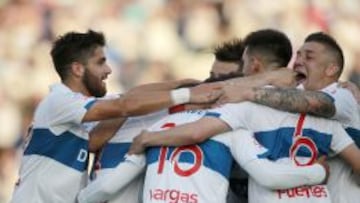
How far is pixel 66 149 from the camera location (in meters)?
6.14

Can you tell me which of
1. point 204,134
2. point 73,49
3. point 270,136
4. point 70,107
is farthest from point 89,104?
point 270,136

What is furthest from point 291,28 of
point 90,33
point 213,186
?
point 213,186

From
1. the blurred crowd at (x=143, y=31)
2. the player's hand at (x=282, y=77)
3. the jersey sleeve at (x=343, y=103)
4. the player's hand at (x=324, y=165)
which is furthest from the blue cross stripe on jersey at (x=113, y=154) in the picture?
the blurred crowd at (x=143, y=31)

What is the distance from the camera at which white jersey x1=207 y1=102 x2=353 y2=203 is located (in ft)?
18.5

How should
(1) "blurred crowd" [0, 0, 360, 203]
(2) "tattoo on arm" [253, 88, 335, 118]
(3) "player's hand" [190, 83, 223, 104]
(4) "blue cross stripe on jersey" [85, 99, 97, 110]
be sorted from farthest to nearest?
(1) "blurred crowd" [0, 0, 360, 203] < (4) "blue cross stripe on jersey" [85, 99, 97, 110] < (3) "player's hand" [190, 83, 223, 104] < (2) "tattoo on arm" [253, 88, 335, 118]

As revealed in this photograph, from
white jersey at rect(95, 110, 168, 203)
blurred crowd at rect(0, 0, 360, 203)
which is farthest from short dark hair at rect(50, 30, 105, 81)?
blurred crowd at rect(0, 0, 360, 203)

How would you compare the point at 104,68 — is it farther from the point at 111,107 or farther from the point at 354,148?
the point at 354,148

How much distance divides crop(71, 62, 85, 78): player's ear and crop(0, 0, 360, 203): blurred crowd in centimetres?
584

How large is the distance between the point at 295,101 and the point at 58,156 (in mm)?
1425

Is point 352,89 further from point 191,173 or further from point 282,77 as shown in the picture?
point 191,173

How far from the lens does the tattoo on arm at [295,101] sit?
5695mm

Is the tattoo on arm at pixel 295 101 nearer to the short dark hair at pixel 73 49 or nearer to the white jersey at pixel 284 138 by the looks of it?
the white jersey at pixel 284 138

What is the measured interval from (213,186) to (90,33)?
57.2 inches

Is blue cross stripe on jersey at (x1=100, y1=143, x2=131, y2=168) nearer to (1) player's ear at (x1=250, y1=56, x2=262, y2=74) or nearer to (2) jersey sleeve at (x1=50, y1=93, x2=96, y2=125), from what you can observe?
(2) jersey sleeve at (x1=50, y1=93, x2=96, y2=125)
